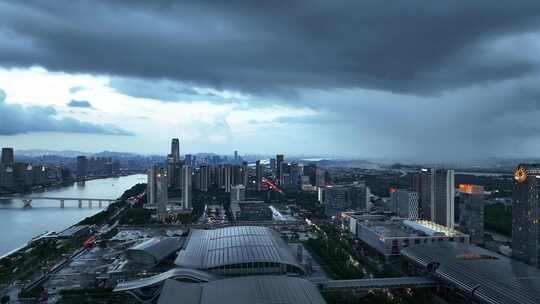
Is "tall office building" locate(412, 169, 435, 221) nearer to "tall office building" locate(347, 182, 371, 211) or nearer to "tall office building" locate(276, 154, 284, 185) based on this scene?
"tall office building" locate(347, 182, 371, 211)

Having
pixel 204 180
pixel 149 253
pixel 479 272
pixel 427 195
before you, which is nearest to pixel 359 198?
pixel 427 195

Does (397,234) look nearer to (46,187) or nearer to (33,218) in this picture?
(33,218)

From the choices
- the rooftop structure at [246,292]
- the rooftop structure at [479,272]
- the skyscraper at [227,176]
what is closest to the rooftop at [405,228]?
the rooftop structure at [479,272]

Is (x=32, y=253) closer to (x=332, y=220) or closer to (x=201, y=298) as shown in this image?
(x=201, y=298)

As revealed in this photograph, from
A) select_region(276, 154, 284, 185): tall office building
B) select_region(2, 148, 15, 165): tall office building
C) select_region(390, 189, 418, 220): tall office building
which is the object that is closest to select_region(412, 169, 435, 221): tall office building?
select_region(390, 189, 418, 220): tall office building

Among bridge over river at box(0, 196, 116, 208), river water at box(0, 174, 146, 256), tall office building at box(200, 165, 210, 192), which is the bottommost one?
river water at box(0, 174, 146, 256)

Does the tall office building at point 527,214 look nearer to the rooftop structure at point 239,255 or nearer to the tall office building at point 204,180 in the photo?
the rooftop structure at point 239,255

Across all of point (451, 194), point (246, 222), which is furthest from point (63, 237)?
point (451, 194)
